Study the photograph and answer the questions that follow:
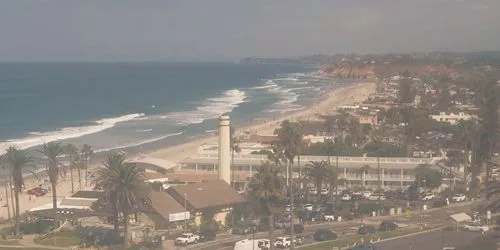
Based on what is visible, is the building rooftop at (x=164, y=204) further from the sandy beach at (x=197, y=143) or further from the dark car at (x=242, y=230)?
the sandy beach at (x=197, y=143)

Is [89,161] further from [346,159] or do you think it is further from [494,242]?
[494,242]

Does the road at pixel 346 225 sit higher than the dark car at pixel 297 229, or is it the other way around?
the dark car at pixel 297 229

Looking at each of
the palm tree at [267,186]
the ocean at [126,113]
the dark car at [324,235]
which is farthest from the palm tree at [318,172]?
the ocean at [126,113]

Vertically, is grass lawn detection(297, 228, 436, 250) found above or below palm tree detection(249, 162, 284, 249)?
below

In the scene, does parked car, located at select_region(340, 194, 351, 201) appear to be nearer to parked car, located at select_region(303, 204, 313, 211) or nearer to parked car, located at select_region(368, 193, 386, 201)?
parked car, located at select_region(368, 193, 386, 201)

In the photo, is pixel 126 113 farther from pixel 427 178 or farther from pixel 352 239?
pixel 352 239

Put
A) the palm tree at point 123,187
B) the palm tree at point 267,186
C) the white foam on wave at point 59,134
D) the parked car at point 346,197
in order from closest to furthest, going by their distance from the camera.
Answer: the palm tree at point 267,186 → the palm tree at point 123,187 → the parked car at point 346,197 → the white foam on wave at point 59,134

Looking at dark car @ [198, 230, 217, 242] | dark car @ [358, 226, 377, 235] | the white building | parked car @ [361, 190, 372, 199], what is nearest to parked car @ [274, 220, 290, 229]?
dark car @ [198, 230, 217, 242]
